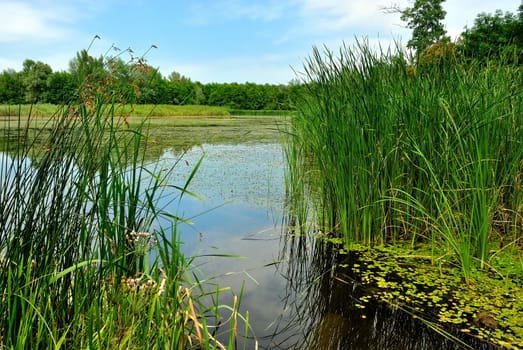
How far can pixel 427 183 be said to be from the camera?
2627 millimetres

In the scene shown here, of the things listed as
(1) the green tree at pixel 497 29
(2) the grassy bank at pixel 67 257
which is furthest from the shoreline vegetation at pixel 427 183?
(1) the green tree at pixel 497 29

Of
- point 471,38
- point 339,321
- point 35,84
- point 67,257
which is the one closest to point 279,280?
point 339,321

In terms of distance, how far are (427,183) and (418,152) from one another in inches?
17.8

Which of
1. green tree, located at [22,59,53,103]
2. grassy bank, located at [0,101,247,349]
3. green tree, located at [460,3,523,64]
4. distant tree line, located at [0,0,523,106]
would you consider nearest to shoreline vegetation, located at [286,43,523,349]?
distant tree line, located at [0,0,523,106]

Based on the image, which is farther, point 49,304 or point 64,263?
point 64,263

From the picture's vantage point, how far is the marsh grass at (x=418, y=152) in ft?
7.54

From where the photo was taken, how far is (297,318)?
2.02 meters

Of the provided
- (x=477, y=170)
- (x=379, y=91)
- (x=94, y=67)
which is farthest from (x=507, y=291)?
(x=94, y=67)

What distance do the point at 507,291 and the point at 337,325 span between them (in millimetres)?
978

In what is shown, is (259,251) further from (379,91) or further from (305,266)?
(379,91)

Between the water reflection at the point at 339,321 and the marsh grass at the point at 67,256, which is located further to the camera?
the water reflection at the point at 339,321

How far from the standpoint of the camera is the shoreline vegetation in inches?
83.4

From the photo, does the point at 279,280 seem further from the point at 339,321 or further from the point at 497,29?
the point at 497,29

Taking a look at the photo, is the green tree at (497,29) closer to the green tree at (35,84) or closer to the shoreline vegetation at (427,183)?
the shoreline vegetation at (427,183)
